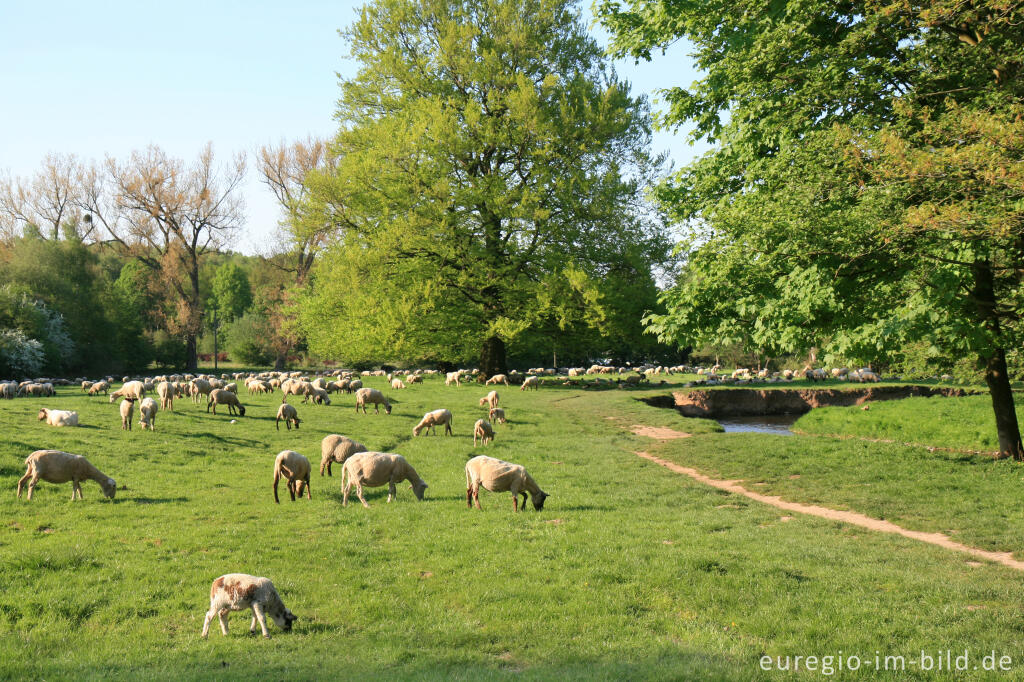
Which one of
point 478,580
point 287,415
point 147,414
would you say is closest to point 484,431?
point 287,415

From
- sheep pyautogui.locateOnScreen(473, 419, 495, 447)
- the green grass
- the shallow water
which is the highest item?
sheep pyautogui.locateOnScreen(473, 419, 495, 447)

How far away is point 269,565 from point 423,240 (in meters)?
29.4

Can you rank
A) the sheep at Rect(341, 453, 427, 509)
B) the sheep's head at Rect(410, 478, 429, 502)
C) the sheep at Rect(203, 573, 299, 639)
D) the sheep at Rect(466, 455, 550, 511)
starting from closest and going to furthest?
the sheep at Rect(203, 573, 299, 639), the sheep at Rect(466, 455, 550, 511), the sheep at Rect(341, 453, 427, 509), the sheep's head at Rect(410, 478, 429, 502)

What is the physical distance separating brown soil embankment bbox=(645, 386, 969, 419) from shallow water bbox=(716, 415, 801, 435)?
844mm

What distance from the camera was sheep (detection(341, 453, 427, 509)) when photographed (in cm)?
1420

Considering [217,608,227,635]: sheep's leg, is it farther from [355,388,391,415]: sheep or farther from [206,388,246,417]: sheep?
[355,388,391,415]: sheep

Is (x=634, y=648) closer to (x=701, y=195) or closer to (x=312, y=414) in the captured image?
(x=701, y=195)

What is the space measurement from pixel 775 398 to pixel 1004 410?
23.0 metres

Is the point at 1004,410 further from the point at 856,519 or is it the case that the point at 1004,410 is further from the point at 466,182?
the point at 466,182

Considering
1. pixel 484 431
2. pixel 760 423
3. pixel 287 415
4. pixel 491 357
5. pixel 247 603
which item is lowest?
pixel 760 423

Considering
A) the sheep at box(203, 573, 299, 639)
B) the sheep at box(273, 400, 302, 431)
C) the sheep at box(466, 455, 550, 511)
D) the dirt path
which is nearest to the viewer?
the sheep at box(203, 573, 299, 639)

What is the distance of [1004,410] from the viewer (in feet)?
58.4

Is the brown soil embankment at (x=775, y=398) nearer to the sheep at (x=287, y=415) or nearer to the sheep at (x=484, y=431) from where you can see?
the sheep at (x=484, y=431)

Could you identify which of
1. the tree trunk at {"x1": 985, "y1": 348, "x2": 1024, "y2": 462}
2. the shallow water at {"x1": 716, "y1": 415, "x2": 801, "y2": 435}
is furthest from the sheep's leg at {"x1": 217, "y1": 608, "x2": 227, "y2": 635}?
the shallow water at {"x1": 716, "y1": 415, "x2": 801, "y2": 435}
